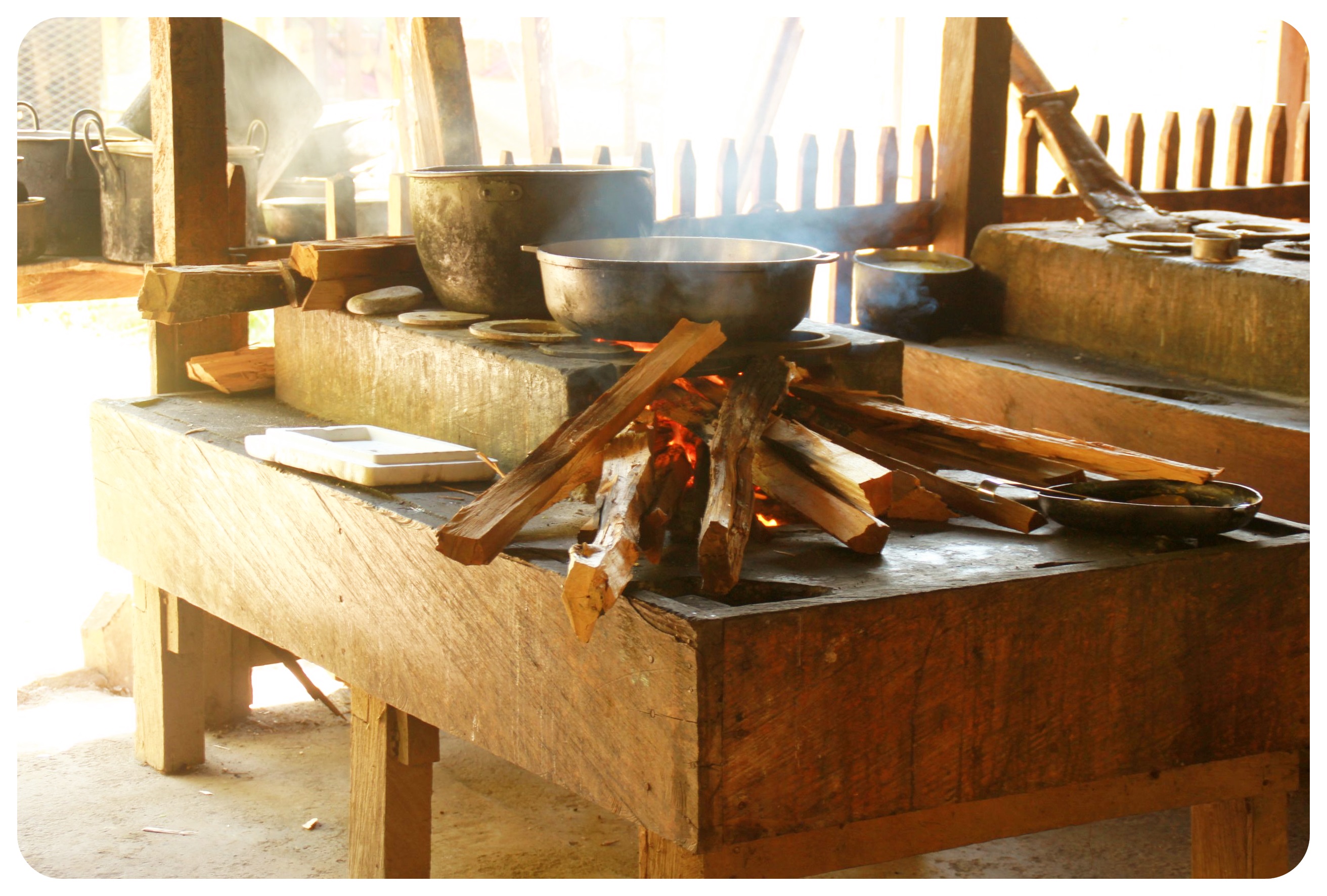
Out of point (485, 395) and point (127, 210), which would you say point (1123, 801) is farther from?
point (127, 210)

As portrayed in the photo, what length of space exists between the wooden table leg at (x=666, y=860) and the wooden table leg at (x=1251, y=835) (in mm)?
1177

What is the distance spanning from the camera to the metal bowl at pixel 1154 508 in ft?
8.57

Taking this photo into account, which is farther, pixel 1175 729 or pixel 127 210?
pixel 127 210

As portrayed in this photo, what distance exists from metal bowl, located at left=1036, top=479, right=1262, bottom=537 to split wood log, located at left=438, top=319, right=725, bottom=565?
789mm

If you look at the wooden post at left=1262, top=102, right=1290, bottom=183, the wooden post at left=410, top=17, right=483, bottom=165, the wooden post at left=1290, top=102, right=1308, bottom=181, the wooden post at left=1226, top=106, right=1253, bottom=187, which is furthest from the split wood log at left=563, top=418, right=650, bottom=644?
the wooden post at left=1290, top=102, right=1308, bottom=181

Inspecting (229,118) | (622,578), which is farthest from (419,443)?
(229,118)

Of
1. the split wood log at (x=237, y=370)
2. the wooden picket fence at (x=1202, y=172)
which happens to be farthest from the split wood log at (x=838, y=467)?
the wooden picket fence at (x=1202, y=172)

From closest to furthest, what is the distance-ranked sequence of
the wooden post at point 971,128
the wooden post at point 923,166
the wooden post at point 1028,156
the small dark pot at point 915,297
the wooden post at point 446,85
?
the wooden post at point 446,85 → the small dark pot at point 915,297 → the wooden post at point 971,128 → the wooden post at point 923,166 → the wooden post at point 1028,156

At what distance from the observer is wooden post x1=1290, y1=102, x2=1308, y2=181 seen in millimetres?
7773

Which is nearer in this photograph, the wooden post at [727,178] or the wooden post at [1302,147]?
the wooden post at [727,178]

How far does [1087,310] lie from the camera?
5.22 m

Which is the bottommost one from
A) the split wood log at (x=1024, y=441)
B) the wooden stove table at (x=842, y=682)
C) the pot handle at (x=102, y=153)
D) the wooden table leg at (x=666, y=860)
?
the wooden table leg at (x=666, y=860)

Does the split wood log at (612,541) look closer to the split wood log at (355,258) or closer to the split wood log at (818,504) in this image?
the split wood log at (818,504)
